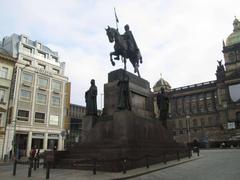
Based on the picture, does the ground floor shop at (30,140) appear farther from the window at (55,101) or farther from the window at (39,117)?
the window at (55,101)

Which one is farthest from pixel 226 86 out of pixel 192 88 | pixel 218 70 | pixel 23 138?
pixel 23 138

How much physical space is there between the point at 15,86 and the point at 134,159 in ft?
119

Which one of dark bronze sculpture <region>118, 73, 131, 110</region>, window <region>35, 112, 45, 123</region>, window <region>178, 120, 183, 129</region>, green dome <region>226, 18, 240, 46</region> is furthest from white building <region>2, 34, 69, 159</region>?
green dome <region>226, 18, 240, 46</region>

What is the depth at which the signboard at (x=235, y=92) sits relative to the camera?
81438mm

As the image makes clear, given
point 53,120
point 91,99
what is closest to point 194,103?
point 53,120

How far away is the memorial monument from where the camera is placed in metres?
14.1

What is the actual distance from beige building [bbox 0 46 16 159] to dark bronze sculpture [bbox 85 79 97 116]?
25.9 meters

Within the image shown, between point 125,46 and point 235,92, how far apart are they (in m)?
72.3

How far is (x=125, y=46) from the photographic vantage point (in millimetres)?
20844

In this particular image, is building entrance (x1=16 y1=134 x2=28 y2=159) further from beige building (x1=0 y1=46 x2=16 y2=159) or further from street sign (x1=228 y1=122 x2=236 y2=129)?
street sign (x1=228 y1=122 x2=236 y2=129)

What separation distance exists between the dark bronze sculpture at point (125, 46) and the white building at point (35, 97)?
25086 millimetres

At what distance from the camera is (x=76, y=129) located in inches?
3142

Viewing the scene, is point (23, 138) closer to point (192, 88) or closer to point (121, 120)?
point (121, 120)

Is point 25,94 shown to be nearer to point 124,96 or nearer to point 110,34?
point 110,34
